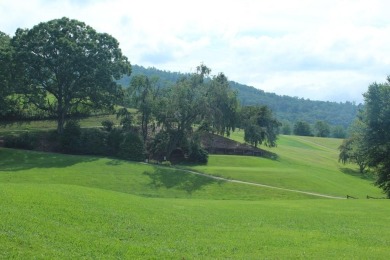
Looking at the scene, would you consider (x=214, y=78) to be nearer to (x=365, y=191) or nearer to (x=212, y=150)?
(x=212, y=150)

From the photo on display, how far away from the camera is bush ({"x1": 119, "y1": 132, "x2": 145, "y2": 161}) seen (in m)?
52.7

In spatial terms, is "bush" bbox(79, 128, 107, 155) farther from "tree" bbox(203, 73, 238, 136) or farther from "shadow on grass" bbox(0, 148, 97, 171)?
"tree" bbox(203, 73, 238, 136)

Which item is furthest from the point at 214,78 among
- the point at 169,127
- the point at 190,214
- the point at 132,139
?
the point at 190,214

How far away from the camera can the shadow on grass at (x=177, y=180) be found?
1635 inches

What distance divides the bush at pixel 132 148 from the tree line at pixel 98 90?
0.41 ft

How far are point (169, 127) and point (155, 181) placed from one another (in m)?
16.1

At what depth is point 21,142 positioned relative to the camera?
51219 mm

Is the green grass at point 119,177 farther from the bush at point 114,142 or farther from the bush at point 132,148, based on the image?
the bush at point 114,142

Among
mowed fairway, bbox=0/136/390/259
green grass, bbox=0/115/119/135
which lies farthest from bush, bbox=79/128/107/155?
mowed fairway, bbox=0/136/390/259

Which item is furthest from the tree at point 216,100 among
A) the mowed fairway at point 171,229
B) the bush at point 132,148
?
the mowed fairway at point 171,229

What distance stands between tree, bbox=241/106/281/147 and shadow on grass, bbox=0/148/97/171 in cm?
3265

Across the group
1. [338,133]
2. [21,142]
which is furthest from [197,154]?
[338,133]

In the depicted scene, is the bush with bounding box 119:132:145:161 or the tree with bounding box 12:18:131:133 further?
the tree with bounding box 12:18:131:133

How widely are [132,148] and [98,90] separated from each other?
10.4 metres
